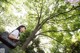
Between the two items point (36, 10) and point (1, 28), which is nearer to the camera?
point (36, 10)

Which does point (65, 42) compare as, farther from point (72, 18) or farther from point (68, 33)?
point (72, 18)

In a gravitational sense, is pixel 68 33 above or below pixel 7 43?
below

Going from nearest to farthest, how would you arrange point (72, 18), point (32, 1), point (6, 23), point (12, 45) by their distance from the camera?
point (12, 45), point (72, 18), point (32, 1), point (6, 23)

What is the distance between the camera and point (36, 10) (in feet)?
62.4

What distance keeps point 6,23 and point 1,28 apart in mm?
1219

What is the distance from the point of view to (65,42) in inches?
733

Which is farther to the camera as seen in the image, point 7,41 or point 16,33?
point 16,33

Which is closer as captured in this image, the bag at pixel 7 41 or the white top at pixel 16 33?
the bag at pixel 7 41

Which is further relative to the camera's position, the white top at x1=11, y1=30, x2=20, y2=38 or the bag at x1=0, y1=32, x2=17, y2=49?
the white top at x1=11, y1=30, x2=20, y2=38

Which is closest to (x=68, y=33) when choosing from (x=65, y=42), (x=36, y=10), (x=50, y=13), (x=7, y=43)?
(x=65, y=42)

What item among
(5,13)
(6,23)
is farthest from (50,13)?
(6,23)

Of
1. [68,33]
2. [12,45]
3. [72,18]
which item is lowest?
[68,33]

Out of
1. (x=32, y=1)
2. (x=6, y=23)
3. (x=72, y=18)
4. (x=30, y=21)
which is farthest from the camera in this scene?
(x=6, y=23)

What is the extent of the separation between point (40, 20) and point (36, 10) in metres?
1.02
